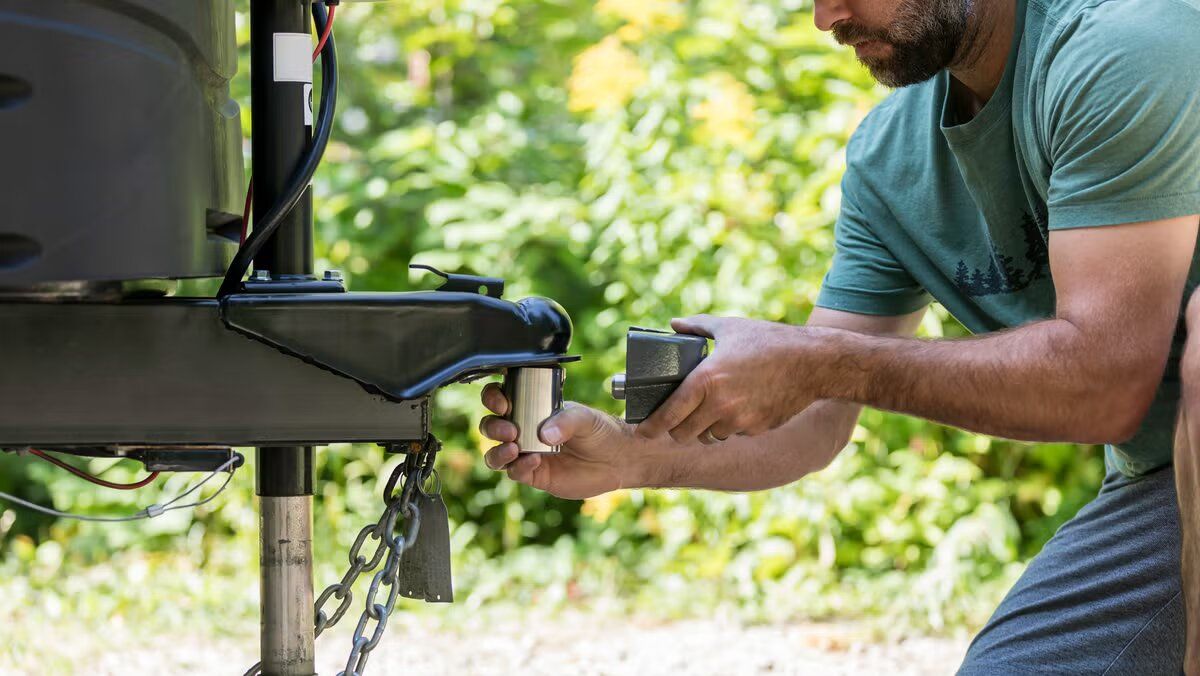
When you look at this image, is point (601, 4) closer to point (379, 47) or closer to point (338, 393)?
point (379, 47)

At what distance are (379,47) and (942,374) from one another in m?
3.49

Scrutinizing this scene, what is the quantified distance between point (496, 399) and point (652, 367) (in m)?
0.22

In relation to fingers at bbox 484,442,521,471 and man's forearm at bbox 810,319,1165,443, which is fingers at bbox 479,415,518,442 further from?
man's forearm at bbox 810,319,1165,443

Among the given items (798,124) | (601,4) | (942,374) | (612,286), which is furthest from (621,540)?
(942,374)

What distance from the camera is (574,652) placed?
3516 mm

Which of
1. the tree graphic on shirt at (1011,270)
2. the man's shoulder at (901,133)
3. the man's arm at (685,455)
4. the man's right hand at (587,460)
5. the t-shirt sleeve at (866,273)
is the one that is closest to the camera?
the man's right hand at (587,460)

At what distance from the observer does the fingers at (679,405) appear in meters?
1.67

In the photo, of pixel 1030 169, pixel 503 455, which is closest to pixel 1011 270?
pixel 1030 169

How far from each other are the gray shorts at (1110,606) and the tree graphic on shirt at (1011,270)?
1.27ft

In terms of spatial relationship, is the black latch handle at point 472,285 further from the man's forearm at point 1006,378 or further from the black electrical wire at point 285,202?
the man's forearm at point 1006,378

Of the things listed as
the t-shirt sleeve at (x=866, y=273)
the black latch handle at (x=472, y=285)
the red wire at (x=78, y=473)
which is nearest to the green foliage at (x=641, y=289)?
the t-shirt sleeve at (x=866, y=273)

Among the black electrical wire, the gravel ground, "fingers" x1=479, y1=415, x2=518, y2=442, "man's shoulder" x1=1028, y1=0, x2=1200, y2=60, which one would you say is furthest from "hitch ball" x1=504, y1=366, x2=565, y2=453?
the gravel ground

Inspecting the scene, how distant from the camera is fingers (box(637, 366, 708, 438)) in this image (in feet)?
5.49

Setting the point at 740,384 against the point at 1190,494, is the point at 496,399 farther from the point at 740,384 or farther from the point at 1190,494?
the point at 1190,494
